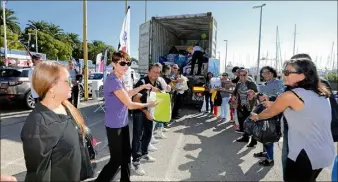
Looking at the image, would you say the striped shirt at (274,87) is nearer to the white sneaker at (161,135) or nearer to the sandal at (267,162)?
the sandal at (267,162)

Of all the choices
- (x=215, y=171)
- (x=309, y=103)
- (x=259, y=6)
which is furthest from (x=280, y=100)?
(x=259, y=6)

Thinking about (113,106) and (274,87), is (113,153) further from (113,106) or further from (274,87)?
(274,87)

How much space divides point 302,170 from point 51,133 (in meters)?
1.99

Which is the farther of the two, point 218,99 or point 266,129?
point 218,99

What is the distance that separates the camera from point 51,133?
1.48 metres

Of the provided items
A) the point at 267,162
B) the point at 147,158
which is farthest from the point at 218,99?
the point at 147,158

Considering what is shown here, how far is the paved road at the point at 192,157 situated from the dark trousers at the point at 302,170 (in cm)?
176

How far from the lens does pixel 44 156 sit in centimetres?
145

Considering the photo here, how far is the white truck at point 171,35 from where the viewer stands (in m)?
9.73

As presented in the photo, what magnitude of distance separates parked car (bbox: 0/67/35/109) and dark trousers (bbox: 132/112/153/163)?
20.7 feet

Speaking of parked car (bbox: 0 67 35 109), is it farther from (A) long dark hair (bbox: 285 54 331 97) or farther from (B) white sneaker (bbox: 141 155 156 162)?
(A) long dark hair (bbox: 285 54 331 97)

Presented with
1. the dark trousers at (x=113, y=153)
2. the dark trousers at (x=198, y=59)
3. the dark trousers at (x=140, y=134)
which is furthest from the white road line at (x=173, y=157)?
the dark trousers at (x=198, y=59)

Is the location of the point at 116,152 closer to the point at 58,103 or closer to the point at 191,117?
the point at 58,103

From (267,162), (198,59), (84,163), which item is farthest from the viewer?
(198,59)
